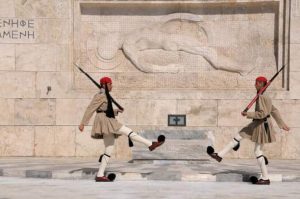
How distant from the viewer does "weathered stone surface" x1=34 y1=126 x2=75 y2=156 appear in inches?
577

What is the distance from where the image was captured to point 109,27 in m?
15.2

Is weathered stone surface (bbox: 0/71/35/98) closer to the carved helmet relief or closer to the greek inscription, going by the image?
the greek inscription

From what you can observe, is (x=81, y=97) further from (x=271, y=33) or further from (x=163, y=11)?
(x=271, y=33)

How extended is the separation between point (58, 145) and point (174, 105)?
2.87 meters

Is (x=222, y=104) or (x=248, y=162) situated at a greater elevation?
(x=222, y=104)

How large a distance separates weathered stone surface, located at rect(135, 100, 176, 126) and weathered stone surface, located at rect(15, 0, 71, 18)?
9.18 feet

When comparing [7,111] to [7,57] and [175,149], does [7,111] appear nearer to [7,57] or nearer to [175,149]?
[7,57]

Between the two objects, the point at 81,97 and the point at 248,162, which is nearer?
the point at 248,162

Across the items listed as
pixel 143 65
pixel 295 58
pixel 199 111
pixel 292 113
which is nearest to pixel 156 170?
pixel 199 111

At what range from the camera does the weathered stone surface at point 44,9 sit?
14805mm

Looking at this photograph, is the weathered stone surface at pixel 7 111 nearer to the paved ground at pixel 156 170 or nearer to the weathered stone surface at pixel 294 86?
the paved ground at pixel 156 170

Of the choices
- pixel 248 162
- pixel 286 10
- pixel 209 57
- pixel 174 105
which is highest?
pixel 286 10

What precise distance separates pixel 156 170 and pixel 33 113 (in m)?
4.68

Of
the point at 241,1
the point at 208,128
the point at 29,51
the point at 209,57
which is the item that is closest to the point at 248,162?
the point at 208,128
